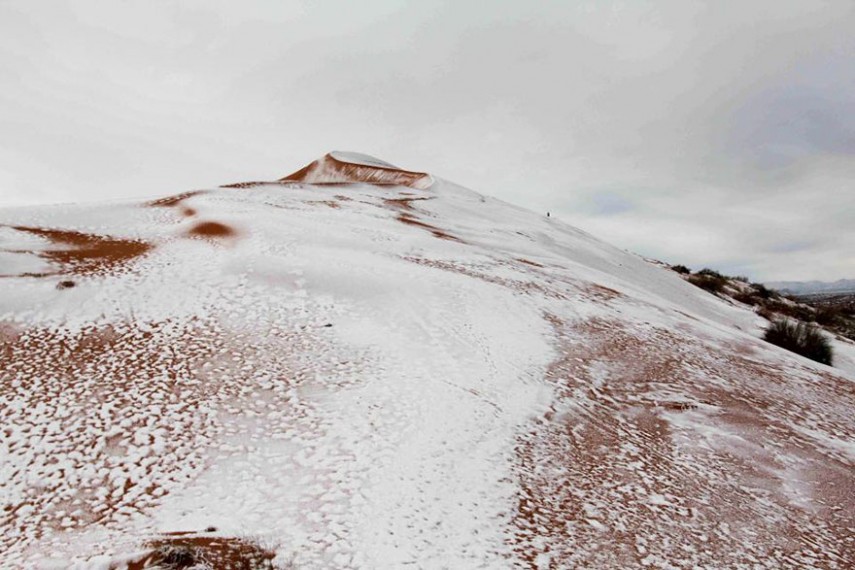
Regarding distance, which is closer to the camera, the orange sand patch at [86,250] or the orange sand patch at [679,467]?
the orange sand patch at [679,467]

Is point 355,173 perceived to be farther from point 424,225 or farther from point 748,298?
point 748,298

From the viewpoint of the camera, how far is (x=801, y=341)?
71.3ft

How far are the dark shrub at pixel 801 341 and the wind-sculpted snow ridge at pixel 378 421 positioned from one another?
6461 mm

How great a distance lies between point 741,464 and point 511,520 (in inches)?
200

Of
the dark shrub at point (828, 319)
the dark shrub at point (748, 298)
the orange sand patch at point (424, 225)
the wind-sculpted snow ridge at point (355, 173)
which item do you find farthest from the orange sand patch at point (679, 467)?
the wind-sculpted snow ridge at point (355, 173)

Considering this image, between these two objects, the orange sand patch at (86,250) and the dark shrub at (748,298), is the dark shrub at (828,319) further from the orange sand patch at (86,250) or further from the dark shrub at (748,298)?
the orange sand patch at (86,250)

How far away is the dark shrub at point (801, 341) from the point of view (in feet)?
69.3

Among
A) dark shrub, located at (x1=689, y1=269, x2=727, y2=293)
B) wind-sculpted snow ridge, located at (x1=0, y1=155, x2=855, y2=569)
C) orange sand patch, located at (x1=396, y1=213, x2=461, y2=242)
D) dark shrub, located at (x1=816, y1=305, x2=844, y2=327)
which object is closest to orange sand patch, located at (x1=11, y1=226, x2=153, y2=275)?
wind-sculpted snow ridge, located at (x1=0, y1=155, x2=855, y2=569)

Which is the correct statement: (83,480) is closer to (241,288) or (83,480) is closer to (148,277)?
(241,288)

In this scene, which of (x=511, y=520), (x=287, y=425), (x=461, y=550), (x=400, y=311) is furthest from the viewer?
(x=400, y=311)

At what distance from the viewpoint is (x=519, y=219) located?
121ft

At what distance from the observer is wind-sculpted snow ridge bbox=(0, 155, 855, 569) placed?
21.0 ft

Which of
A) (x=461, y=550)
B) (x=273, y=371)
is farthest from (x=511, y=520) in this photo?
(x=273, y=371)

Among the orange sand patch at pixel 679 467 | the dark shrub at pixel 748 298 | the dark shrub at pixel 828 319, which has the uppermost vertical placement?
the dark shrub at pixel 748 298
